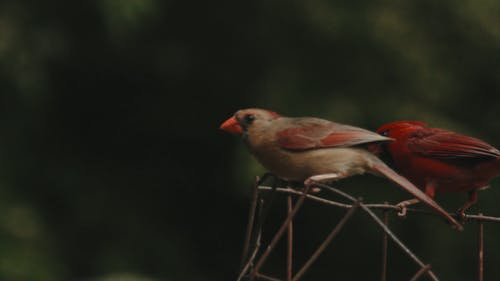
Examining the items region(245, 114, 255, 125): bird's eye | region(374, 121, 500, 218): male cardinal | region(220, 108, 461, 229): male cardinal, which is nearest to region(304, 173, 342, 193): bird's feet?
region(220, 108, 461, 229): male cardinal

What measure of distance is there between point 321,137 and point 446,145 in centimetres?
60

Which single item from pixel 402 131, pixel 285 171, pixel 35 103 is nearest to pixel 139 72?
pixel 35 103

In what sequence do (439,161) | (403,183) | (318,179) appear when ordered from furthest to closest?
(439,161)
(403,183)
(318,179)

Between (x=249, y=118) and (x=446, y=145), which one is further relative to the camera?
(x=446, y=145)

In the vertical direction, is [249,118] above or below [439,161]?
above

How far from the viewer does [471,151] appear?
210 cm

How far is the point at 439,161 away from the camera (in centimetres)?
214

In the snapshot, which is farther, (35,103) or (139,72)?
(139,72)

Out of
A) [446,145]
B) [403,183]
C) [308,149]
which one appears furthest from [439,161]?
[308,149]

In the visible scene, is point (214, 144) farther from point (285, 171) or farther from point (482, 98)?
point (285, 171)

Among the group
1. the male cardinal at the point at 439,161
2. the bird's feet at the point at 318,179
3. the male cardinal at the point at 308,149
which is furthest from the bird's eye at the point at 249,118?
the male cardinal at the point at 439,161

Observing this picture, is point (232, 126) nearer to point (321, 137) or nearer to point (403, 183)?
point (321, 137)

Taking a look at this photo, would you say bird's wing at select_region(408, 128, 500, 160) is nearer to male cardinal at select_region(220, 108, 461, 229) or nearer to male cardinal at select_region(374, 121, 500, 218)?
male cardinal at select_region(374, 121, 500, 218)

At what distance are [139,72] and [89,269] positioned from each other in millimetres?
1136
